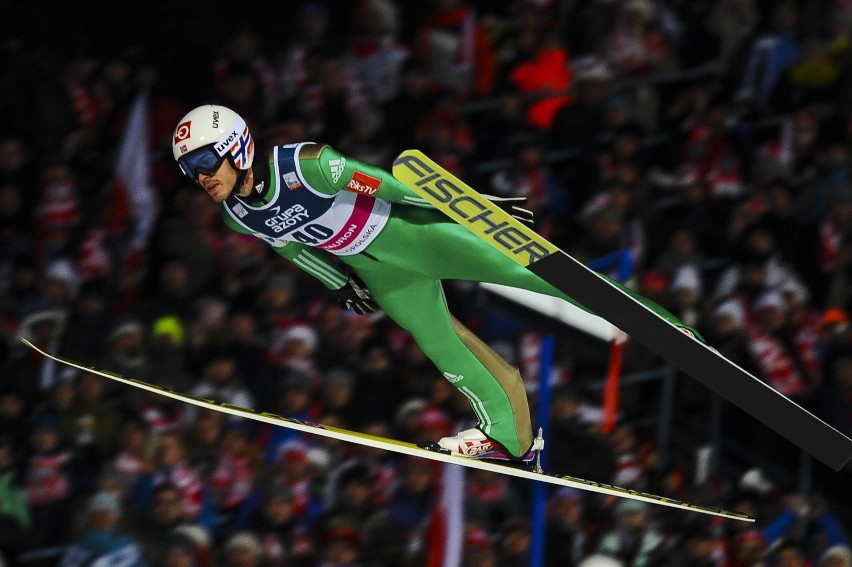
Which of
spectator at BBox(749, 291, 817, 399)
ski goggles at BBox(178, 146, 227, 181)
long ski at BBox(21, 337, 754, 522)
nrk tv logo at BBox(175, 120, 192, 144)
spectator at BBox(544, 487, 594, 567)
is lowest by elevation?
long ski at BBox(21, 337, 754, 522)

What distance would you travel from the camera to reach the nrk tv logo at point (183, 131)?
17.3 ft

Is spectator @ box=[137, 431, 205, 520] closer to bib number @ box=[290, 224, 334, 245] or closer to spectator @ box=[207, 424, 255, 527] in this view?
spectator @ box=[207, 424, 255, 527]

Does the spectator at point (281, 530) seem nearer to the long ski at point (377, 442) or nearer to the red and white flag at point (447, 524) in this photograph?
the red and white flag at point (447, 524)

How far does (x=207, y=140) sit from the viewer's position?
5238mm

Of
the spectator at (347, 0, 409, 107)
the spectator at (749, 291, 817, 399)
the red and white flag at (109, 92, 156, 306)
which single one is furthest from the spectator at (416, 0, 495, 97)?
the spectator at (749, 291, 817, 399)

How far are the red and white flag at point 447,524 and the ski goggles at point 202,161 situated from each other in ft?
8.19

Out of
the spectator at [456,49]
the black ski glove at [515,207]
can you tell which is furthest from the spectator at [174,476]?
the spectator at [456,49]

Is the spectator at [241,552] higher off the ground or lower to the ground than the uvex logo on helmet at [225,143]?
lower

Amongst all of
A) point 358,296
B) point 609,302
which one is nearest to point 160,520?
point 358,296

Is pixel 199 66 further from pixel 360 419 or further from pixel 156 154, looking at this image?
pixel 360 419

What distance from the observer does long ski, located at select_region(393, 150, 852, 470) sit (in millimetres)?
5230

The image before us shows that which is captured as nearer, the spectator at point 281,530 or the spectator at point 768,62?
the spectator at point 281,530

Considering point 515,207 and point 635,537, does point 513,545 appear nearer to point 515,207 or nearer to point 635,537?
point 635,537

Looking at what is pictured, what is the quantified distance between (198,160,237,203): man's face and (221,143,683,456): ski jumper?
0.09 metres
